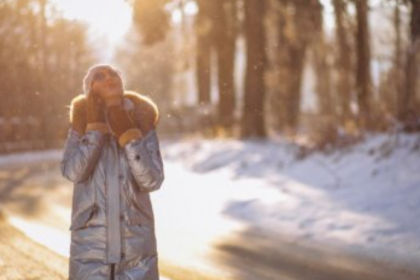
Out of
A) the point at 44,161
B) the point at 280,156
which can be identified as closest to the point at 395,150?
the point at 280,156

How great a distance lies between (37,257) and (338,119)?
12.2 meters

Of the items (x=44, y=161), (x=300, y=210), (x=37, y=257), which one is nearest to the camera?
(x=37, y=257)

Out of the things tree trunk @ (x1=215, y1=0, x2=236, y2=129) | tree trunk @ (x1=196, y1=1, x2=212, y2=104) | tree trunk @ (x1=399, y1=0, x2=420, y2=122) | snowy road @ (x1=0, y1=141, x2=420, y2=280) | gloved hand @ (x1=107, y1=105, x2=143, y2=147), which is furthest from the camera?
tree trunk @ (x1=215, y1=0, x2=236, y2=129)

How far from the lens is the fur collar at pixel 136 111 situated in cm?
432

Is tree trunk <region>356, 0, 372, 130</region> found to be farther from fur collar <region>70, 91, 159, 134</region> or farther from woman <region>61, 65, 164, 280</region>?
woman <region>61, 65, 164, 280</region>

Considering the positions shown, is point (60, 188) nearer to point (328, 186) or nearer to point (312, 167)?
point (312, 167)

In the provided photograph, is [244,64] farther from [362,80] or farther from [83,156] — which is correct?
[83,156]

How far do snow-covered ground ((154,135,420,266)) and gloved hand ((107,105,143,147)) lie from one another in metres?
4.44

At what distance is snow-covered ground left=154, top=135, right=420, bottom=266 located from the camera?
9.05m

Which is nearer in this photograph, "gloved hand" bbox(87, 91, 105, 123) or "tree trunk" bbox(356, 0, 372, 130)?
"gloved hand" bbox(87, 91, 105, 123)

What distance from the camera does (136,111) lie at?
4.35 meters

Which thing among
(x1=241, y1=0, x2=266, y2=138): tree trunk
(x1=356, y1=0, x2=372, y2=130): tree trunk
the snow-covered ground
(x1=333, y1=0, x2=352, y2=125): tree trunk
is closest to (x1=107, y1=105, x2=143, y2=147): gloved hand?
the snow-covered ground

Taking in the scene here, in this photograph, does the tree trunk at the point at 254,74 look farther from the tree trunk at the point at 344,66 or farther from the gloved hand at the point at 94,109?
the gloved hand at the point at 94,109

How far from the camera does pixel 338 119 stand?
18.8 m
